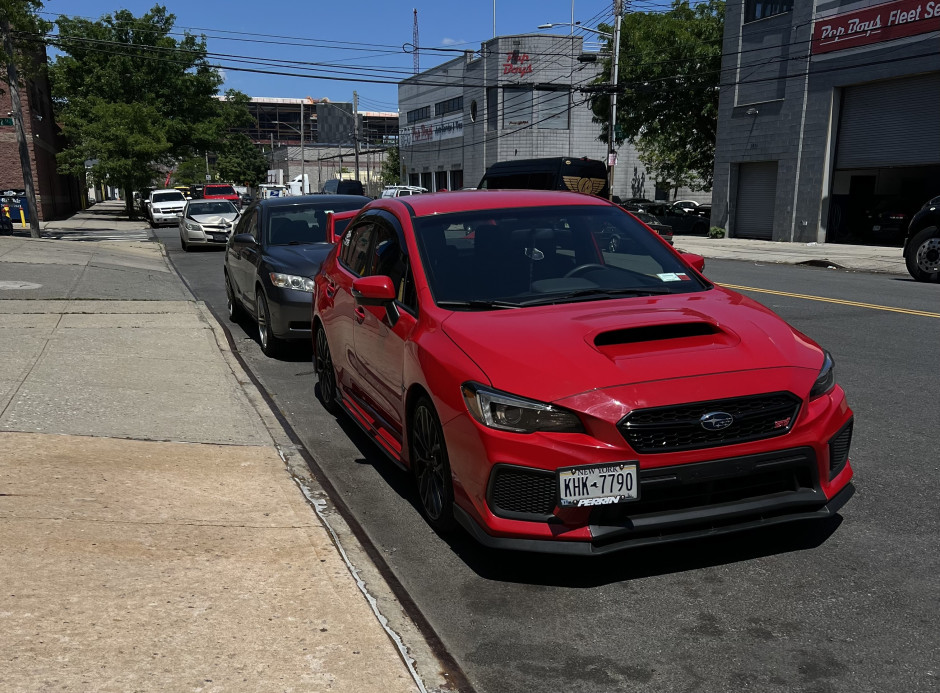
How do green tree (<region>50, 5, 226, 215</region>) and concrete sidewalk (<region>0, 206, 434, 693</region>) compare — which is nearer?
concrete sidewalk (<region>0, 206, 434, 693</region>)

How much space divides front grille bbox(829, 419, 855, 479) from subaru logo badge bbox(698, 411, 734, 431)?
612mm

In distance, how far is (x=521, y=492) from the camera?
355cm

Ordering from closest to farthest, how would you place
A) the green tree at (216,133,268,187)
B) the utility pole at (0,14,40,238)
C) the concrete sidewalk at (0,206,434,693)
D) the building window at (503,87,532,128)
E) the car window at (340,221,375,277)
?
the concrete sidewalk at (0,206,434,693) < the car window at (340,221,375,277) < the utility pole at (0,14,40,238) < the building window at (503,87,532,128) < the green tree at (216,133,268,187)

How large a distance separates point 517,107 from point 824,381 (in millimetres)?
54145

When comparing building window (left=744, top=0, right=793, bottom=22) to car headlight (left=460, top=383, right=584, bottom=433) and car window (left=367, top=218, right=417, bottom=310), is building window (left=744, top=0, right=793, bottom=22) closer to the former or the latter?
car window (left=367, top=218, right=417, bottom=310)

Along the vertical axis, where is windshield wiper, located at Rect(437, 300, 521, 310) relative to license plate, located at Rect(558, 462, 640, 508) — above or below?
above

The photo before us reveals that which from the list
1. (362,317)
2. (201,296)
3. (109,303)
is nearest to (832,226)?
(201,296)

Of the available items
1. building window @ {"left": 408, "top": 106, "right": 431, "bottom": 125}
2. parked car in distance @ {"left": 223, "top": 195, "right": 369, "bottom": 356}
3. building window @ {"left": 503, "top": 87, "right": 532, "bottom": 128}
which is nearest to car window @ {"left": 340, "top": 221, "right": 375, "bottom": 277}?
parked car in distance @ {"left": 223, "top": 195, "right": 369, "bottom": 356}

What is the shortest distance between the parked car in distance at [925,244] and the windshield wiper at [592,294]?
12.2 meters

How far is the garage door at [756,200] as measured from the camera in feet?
104

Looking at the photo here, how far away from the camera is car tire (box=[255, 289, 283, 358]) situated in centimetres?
891

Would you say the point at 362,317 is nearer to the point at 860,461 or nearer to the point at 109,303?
the point at 860,461

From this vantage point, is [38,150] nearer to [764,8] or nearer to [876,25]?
[764,8]

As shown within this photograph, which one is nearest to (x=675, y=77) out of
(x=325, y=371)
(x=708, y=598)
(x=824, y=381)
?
(x=325, y=371)
